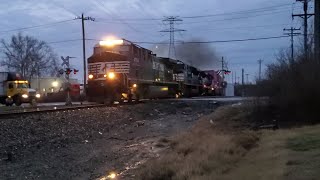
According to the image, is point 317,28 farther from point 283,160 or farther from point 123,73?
point 283,160

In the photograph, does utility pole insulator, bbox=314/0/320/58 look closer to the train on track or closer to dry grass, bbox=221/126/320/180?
dry grass, bbox=221/126/320/180

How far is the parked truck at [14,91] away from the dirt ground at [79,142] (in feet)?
60.2

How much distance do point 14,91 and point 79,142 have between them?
95.6 feet

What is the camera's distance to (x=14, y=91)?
43.2m

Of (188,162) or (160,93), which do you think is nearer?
(188,162)

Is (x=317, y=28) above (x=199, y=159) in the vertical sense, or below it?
above

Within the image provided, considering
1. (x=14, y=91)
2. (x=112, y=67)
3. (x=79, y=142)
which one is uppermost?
(x=112, y=67)

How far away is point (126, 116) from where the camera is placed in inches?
992

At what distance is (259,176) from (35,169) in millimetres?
6237

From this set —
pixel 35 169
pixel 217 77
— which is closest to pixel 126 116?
pixel 35 169

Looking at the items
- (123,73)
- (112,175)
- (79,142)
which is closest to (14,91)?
(123,73)

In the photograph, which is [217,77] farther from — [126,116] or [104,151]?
[104,151]

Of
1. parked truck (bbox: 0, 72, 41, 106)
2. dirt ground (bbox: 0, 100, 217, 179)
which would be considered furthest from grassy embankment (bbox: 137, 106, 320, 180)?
parked truck (bbox: 0, 72, 41, 106)

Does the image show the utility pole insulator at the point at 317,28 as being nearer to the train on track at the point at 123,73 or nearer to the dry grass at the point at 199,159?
the dry grass at the point at 199,159
